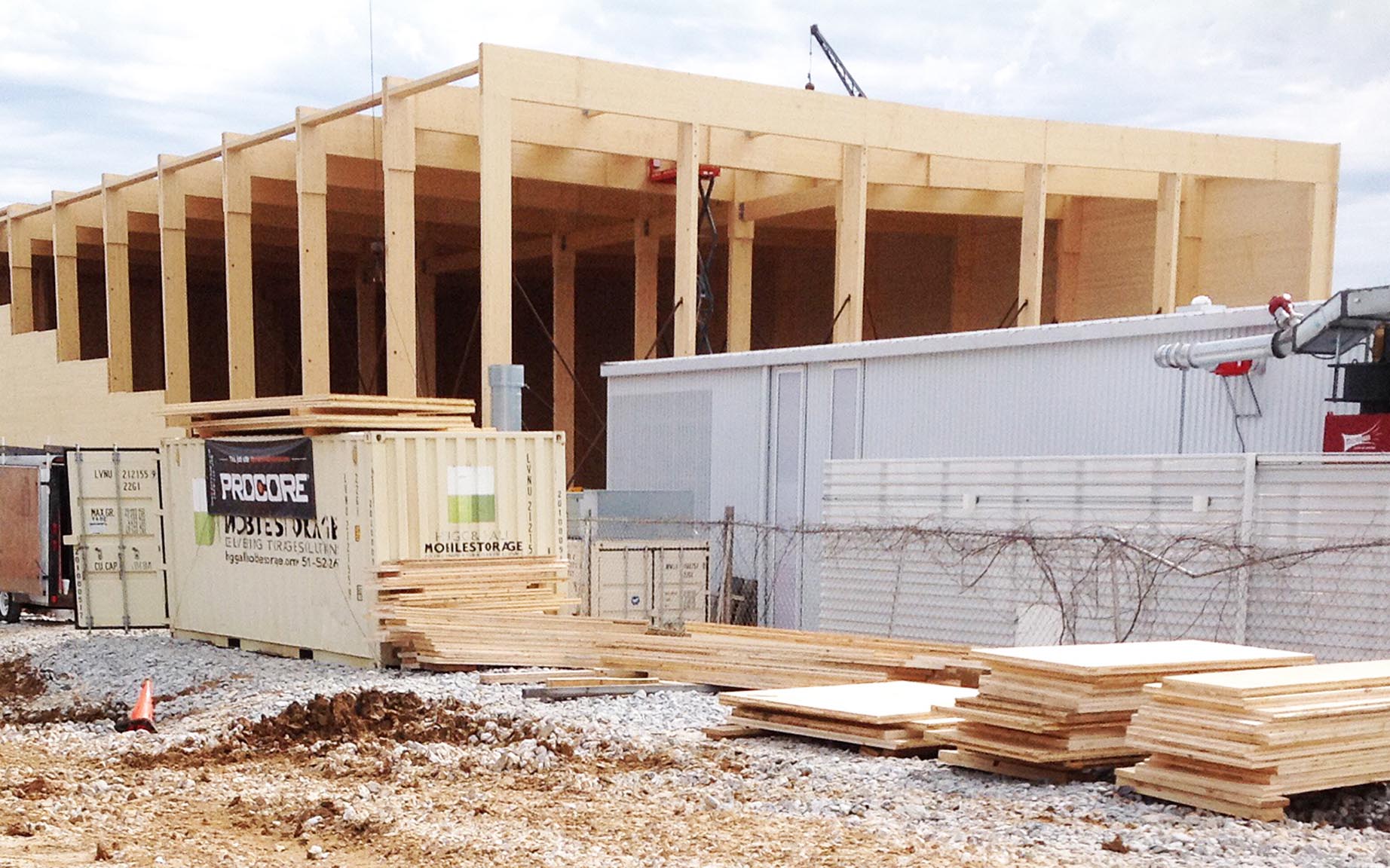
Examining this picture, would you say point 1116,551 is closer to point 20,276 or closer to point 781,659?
point 781,659

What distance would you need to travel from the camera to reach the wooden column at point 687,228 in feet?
75.3

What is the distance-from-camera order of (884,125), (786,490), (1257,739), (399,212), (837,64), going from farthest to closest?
1. (837,64)
2. (884,125)
3. (399,212)
4. (786,490)
5. (1257,739)

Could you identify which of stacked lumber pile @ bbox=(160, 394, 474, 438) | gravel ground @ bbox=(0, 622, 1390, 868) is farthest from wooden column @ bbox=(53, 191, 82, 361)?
gravel ground @ bbox=(0, 622, 1390, 868)

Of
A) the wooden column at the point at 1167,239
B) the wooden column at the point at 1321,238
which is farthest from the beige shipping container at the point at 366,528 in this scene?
the wooden column at the point at 1321,238

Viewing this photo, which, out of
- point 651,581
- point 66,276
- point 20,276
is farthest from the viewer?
point 20,276

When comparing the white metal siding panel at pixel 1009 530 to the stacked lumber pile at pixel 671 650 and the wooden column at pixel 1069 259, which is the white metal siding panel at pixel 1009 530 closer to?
the stacked lumber pile at pixel 671 650

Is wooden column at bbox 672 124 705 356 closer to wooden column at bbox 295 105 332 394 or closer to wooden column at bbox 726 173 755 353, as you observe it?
wooden column at bbox 726 173 755 353

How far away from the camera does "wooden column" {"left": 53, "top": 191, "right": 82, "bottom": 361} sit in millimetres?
32656

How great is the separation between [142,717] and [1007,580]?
899 centimetres

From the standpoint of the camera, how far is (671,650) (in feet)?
43.8

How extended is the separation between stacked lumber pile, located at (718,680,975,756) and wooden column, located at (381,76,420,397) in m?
12.1

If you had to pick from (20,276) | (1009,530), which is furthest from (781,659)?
(20,276)

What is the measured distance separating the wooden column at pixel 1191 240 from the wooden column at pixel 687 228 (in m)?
12.4

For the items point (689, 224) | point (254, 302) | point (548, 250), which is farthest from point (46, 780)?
point (254, 302)
